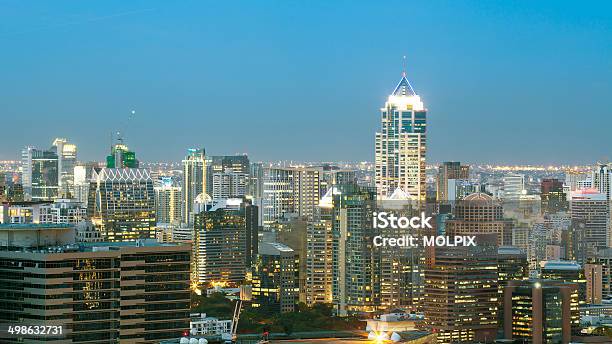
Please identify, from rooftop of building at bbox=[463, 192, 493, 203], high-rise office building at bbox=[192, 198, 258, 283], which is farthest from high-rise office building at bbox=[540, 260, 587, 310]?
high-rise office building at bbox=[192, 198, 258, 283]

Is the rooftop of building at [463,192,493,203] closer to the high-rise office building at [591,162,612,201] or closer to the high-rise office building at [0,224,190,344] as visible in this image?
the high-rise office building at [591,162,612,201]

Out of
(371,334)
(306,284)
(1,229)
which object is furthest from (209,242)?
(1,229)

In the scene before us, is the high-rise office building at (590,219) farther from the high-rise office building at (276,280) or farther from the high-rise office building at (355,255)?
the high-rise office building at (276,280)

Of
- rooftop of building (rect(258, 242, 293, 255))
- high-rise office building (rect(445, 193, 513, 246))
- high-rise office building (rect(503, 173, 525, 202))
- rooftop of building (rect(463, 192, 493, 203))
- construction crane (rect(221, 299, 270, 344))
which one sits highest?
high-rise office building (rect(503, 173, 525, 202))

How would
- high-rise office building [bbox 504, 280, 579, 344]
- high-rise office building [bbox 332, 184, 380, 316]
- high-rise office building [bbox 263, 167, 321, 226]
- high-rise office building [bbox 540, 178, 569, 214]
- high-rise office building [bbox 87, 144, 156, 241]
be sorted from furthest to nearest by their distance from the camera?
1. high-rise office building [bbox 263, 167, 321, 226]
2. high-rise office building [bbox 540, 178, 569, 214]
3. high-rise office building [bbox 87, 144, 156, 241]
4. high-rise office building [bbox 332, 184, 380, 316]
5. high-rise office building [bbox 504, 280, 579, 344]

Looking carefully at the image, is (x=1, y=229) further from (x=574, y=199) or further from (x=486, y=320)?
(x=574, y=199)

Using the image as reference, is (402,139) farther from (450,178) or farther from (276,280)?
(276,280)

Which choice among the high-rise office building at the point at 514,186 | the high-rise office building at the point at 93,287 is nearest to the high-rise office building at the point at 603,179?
the high-rise office building at the point at 514,186
